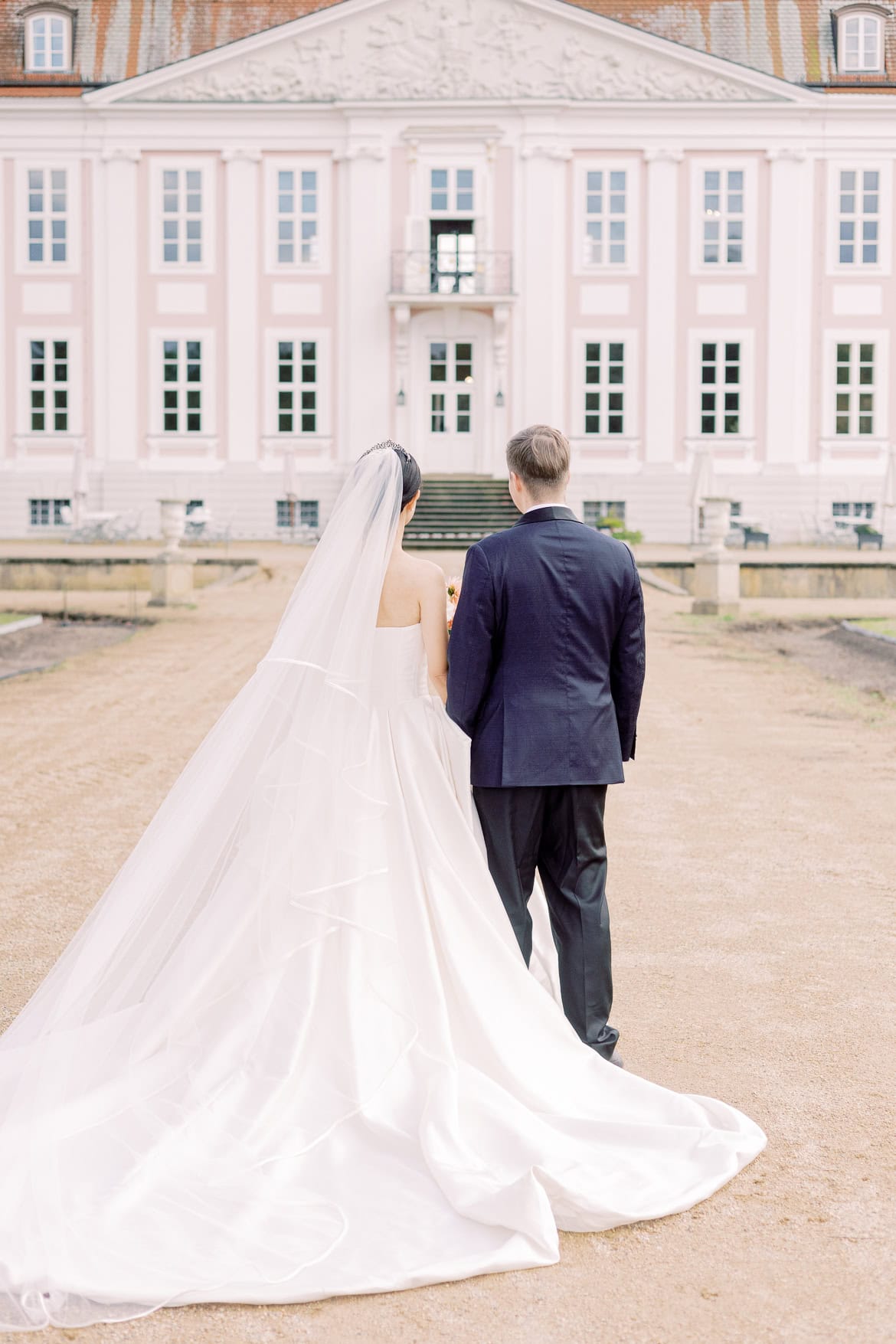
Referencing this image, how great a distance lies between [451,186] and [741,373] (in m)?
7.97

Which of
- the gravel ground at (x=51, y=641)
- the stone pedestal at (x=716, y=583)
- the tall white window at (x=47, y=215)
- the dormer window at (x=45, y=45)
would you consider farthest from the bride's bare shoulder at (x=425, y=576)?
the dormer window at (x=45, y=45)

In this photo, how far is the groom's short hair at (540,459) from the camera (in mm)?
3922

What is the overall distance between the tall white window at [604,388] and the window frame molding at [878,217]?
540cm

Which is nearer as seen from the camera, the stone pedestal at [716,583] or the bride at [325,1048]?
the bride at [325,1048]

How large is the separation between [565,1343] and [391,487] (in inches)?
85.9

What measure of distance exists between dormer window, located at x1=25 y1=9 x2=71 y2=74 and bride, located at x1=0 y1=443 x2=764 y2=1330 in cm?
3601

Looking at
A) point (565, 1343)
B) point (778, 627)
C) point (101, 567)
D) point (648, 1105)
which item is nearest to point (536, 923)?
point (648, 1105)

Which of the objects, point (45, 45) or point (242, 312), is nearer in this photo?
point (242, 312)

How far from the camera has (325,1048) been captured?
369cm

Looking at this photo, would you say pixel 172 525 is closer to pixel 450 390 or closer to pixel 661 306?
pixel 450 390

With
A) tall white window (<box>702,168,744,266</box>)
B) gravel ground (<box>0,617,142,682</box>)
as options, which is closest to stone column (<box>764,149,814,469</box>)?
tall white window (<box>702,168,744,266</box>)

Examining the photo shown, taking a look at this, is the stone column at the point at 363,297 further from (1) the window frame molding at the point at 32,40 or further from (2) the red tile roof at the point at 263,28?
(1) the window frame molding at the point at 32,40

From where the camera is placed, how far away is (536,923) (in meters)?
4.54

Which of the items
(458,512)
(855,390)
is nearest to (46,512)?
(458,512)
